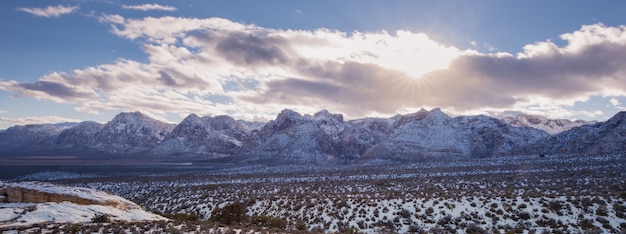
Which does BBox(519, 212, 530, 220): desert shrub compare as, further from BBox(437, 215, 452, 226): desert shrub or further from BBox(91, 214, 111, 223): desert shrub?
BBox(91, 214, 111, 223): desert shrub

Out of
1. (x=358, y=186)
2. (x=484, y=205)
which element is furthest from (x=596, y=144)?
(x=484, y=205)

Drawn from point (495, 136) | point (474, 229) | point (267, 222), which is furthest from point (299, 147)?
point (474, 229)

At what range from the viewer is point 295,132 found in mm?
195375

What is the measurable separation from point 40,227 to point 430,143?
14320cm

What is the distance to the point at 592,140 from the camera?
10650cm

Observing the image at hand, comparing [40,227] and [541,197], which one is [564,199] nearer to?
[541,197]

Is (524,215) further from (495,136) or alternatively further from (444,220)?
(495,136)

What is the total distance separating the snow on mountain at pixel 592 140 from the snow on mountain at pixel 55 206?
10654 centimetres

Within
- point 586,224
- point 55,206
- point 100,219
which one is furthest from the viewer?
point 586,224

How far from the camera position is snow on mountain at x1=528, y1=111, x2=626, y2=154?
96188 millimetres

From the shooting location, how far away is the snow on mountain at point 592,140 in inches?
3787

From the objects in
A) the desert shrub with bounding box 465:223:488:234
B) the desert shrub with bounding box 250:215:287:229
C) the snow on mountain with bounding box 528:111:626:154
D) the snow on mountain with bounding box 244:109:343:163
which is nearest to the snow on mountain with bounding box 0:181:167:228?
the desert shrub with bounding box 250:215:287:229

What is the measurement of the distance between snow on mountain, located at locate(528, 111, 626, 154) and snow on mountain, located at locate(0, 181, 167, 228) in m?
107

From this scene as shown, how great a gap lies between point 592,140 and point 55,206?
128 m
